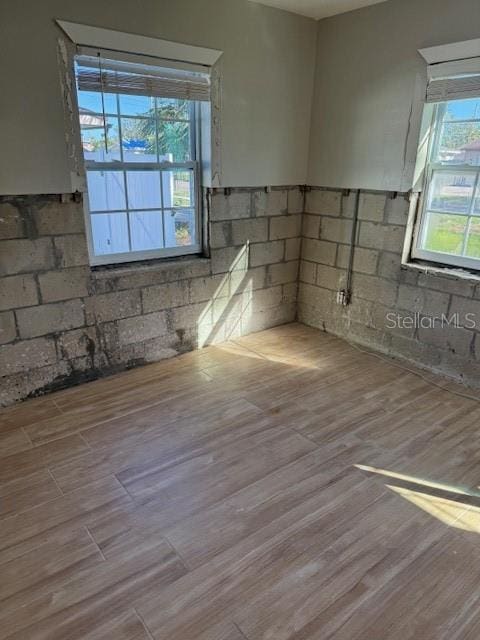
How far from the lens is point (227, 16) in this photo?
324 centimetres

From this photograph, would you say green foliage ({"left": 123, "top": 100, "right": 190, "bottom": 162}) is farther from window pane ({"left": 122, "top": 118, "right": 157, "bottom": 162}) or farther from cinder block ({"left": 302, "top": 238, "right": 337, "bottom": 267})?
cinder block ({"left": 302, "top": 238, "right": 337, "bottom": 267})

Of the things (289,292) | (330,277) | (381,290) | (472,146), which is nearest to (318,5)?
(472,146)

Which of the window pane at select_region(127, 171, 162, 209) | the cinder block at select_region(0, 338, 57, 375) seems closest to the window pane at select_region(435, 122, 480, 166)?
the window pane at select_region(127, 171, 162, 209)

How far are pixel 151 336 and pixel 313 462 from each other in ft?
5.63

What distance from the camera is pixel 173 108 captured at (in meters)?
3.31

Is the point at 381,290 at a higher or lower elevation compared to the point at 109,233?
lower

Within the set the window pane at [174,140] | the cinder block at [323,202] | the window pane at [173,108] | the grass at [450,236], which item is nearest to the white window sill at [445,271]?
the grass at [450,236]

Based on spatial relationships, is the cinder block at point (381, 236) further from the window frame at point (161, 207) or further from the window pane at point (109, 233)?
the window pane at point (109, 233)

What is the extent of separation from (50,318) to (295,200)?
246 cm

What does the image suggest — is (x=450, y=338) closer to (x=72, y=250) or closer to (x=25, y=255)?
(x=72, y=250)

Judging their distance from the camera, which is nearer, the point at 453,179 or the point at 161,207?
the point at 453,179

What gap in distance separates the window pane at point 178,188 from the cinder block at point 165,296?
642 millimetres

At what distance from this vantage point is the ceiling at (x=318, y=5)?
10.9 ft

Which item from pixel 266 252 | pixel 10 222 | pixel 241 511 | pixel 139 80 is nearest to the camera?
pixel 241 511
